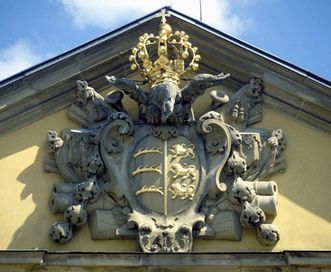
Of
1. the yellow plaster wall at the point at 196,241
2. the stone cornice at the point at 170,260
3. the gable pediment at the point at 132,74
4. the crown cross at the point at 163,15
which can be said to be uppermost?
the crown cross at the point at 163,15

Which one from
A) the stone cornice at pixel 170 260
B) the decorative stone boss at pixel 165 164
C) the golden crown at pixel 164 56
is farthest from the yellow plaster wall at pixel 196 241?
the golden crown at pixel 164 56

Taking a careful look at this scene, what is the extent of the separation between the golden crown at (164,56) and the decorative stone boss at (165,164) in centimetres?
2

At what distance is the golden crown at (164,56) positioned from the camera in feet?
45.7

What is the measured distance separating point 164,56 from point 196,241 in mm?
2495

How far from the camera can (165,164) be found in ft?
43.5

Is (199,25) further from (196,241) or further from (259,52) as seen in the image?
(196,241)

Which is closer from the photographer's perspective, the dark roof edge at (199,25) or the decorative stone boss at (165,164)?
the decorative stone boss at (165,164)

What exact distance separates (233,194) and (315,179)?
1.11 metres

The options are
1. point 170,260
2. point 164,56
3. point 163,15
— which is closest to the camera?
point 170,260

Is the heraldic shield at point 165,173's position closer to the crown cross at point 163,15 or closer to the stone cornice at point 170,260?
the stone cornice at point 170,260

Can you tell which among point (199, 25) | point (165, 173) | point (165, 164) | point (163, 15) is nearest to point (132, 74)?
point (163, 15)

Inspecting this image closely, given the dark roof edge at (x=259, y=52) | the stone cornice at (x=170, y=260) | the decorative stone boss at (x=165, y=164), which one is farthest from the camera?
the dark roof edge at (x=259, y=52)

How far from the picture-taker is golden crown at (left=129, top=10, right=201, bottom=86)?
45.7 ft

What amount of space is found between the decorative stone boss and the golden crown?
2 centimetres
